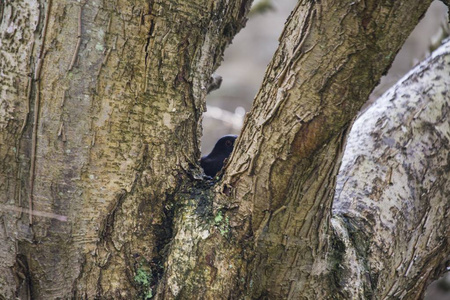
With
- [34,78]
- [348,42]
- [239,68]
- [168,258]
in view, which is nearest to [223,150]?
[168,258]

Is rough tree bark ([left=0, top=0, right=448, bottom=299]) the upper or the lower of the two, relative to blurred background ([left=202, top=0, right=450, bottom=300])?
lower

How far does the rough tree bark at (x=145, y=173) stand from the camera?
1.42m

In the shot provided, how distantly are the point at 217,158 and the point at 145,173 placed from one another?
1.10 m

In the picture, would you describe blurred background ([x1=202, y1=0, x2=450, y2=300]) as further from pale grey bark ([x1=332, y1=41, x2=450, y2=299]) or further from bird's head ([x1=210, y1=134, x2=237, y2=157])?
pale grey bark ([x1=332, y1=41, x2=450, y2=299])

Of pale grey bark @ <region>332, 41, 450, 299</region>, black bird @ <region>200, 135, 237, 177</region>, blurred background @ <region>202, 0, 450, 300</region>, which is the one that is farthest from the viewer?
blurred background @ <region>202, 0, 450, 300</region>

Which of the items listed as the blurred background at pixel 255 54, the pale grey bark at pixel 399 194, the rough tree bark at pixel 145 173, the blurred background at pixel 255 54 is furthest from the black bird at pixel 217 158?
the blurred background at pixel 255 54

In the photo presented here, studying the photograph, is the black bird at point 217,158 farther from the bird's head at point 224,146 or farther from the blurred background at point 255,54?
the blurred background at point 255,54

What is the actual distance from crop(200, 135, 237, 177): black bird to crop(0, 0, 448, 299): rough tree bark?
3.11 ft

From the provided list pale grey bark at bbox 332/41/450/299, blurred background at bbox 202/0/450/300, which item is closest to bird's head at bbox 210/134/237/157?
pale grey bark at bbox 332/41/450/299

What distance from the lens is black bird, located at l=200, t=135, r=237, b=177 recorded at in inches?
104

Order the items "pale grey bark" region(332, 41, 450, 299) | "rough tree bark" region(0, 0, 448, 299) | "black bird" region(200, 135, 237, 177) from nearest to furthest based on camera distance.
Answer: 1. "rough tree bark" region(0, 0, 448, 299)
2. "pale grey bark" region(332, 41, 450, 299)
3. "black bird" region(200, 135, 237, 177)

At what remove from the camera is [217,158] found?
8.82 feet

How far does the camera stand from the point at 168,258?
155cm

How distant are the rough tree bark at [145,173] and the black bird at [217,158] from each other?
0.95 m
